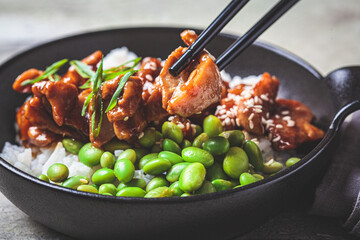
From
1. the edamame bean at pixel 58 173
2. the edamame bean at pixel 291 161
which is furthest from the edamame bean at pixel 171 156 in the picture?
the edamame bean at pixel 291 161

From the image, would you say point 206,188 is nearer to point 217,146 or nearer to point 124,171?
point 217,146

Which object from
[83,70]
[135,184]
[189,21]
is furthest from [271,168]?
[189,21]

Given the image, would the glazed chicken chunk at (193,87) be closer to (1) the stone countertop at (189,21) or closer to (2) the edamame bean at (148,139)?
(2) the edamame bean at (148,139)

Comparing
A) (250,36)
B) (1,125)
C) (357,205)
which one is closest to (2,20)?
(1,125)

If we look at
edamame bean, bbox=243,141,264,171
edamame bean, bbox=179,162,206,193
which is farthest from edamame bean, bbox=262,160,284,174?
edamame bean, bbox=179,162,206,193

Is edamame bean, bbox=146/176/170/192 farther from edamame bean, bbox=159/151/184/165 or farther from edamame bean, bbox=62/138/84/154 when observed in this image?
edamame bean, bbox=62/138/84/154
